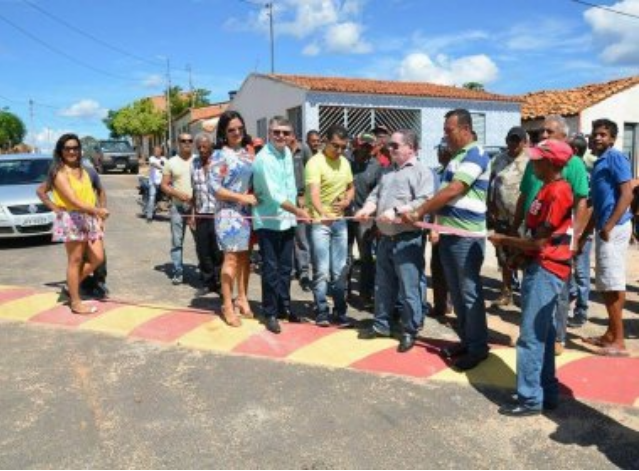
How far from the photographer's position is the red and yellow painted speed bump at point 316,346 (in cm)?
450

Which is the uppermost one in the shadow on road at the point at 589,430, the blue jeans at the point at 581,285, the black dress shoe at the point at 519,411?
A: the blue jeans at the point at 581,285

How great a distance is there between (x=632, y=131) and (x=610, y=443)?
25806 mm

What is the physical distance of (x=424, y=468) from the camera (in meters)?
3.33

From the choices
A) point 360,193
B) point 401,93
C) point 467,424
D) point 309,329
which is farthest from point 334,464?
point 401,93

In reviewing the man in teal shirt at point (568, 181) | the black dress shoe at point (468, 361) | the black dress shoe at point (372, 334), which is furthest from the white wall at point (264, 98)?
the black dress shoe at point (468, 361)

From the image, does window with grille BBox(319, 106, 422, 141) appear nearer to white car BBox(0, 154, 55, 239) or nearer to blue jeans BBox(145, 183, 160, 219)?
blue jeans BBox(145, 183, 160, 219)

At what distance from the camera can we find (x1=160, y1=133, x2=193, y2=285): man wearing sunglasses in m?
7.55

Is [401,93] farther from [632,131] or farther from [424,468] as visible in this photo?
[424,468]

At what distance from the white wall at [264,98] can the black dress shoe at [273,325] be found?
1684 centimetres

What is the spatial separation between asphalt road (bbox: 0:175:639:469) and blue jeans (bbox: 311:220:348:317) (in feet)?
3.24

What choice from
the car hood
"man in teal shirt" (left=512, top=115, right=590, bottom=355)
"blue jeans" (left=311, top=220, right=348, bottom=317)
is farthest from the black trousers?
the car hood

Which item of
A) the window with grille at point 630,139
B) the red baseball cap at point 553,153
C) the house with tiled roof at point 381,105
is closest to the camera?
the red baseball cap at point 553,153

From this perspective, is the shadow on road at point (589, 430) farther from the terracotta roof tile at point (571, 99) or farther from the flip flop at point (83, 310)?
the terracotta roof tile at point (571, 99)

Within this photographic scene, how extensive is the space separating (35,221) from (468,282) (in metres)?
8.58
